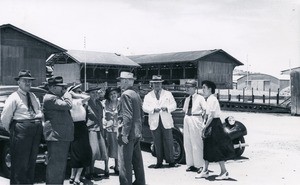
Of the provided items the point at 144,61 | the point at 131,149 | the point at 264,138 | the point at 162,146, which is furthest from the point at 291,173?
the point at 144,61

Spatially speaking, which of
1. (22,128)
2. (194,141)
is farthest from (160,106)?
(22,128)

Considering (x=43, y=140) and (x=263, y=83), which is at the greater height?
(x=263, y=83)

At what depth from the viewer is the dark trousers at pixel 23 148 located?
5.57m

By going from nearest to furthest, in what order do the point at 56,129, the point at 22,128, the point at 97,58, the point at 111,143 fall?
the point at 56,129 < the point at 22,128 < the point at 111,143 < the point at 97,58

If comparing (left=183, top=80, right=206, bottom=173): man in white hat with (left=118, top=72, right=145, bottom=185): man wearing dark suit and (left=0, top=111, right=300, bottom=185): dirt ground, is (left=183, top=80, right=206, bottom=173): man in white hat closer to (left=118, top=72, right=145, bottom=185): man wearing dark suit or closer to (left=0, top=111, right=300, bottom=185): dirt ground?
(left=0, top=111, right=300, bottom=185): dirt ground

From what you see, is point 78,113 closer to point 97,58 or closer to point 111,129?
point 111,129

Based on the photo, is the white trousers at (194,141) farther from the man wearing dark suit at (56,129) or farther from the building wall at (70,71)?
the building wall at (70,71)

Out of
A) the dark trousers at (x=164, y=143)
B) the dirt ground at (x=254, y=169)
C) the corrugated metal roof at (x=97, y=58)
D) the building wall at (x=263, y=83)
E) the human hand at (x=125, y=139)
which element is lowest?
the dirt ground at (x=254, y=169)

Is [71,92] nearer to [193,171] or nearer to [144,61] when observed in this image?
[193,171]

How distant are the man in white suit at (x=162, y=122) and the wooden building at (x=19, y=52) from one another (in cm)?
1804

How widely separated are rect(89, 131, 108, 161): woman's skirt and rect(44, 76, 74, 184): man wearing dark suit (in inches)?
60.9

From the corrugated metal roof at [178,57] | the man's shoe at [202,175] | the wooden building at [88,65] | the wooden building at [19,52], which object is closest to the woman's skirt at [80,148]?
the man's shoe at [202,175]

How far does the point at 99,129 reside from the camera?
23.4 feet

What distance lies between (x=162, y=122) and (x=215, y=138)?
1.65 m
